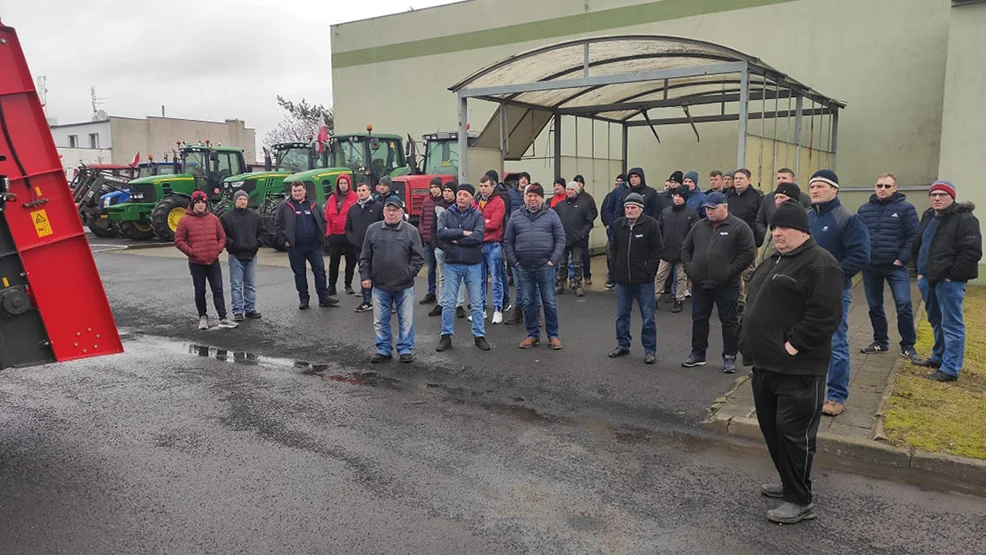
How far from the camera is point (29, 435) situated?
536 centimetres

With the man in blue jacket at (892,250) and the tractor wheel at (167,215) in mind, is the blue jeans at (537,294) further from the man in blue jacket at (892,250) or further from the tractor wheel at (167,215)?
the tractor wheel at (167,215)

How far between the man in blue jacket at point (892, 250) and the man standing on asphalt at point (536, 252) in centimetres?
316

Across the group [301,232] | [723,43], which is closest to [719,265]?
[301,232]

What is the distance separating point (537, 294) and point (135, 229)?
18.1m

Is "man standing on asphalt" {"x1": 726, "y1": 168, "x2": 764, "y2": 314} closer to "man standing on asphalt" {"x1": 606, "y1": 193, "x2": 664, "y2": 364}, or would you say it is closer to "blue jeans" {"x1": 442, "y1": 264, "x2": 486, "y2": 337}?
"man standing on asphalt" {"x1": 606, "y1": 193, "x2": 664, "y2": 364}

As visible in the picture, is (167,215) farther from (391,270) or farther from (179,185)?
(391,270)

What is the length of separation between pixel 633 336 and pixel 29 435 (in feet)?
20.2

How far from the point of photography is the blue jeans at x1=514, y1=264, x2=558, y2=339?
7.91m

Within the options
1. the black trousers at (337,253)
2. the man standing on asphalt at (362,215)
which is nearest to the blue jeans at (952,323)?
the man standing on asphalt at (362,215)

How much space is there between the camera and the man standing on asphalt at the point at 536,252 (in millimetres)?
7865

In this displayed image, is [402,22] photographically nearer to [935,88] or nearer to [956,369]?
[935,88]

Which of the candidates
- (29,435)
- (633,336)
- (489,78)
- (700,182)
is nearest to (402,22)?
(700,182)

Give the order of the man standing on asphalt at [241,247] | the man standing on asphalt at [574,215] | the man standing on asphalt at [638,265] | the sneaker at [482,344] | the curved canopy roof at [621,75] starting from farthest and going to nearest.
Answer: the man standing on asphalt at [574,215] < the curved canopy roof at [621,75] < the man standing on asphalt at [241,247] < the sneaker at [482,344] < the man standing on asphalt at [638,265]

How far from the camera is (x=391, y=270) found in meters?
7.35
